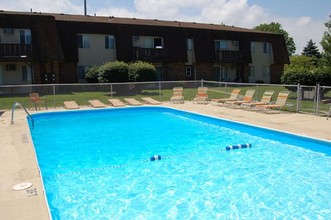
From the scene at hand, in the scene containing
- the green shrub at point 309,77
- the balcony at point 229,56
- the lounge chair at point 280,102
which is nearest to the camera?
the lounge chair at point 280,102

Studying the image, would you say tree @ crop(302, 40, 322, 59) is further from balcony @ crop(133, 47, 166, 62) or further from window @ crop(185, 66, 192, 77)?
balcony @ crop(133, 47, 166, 62)

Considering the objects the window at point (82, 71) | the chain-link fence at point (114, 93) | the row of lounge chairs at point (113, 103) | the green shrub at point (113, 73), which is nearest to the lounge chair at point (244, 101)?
the chain-link fence at point (114, 93)

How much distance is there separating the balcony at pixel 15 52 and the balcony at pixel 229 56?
19.3 metres

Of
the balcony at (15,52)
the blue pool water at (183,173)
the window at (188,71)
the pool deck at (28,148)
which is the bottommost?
the blue pool water at (183,173)

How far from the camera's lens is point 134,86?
2283 centimetres

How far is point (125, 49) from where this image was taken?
3184 centimetres

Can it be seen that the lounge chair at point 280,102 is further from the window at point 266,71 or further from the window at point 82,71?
the window at point 266,71

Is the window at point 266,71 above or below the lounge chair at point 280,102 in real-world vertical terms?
above

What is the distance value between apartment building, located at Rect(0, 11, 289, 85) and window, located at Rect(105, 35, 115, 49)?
0.31 feet

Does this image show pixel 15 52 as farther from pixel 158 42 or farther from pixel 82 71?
pixel 158 42

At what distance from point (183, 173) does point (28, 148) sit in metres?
4.35

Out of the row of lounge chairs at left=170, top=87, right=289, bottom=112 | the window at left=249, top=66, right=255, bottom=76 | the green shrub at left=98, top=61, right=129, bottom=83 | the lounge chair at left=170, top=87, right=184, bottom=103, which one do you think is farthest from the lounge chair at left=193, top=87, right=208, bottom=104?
the window at left=249, top=66, right=255, bottom=76

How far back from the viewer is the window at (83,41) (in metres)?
30.7

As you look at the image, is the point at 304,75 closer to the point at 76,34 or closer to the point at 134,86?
the point at 134,86
